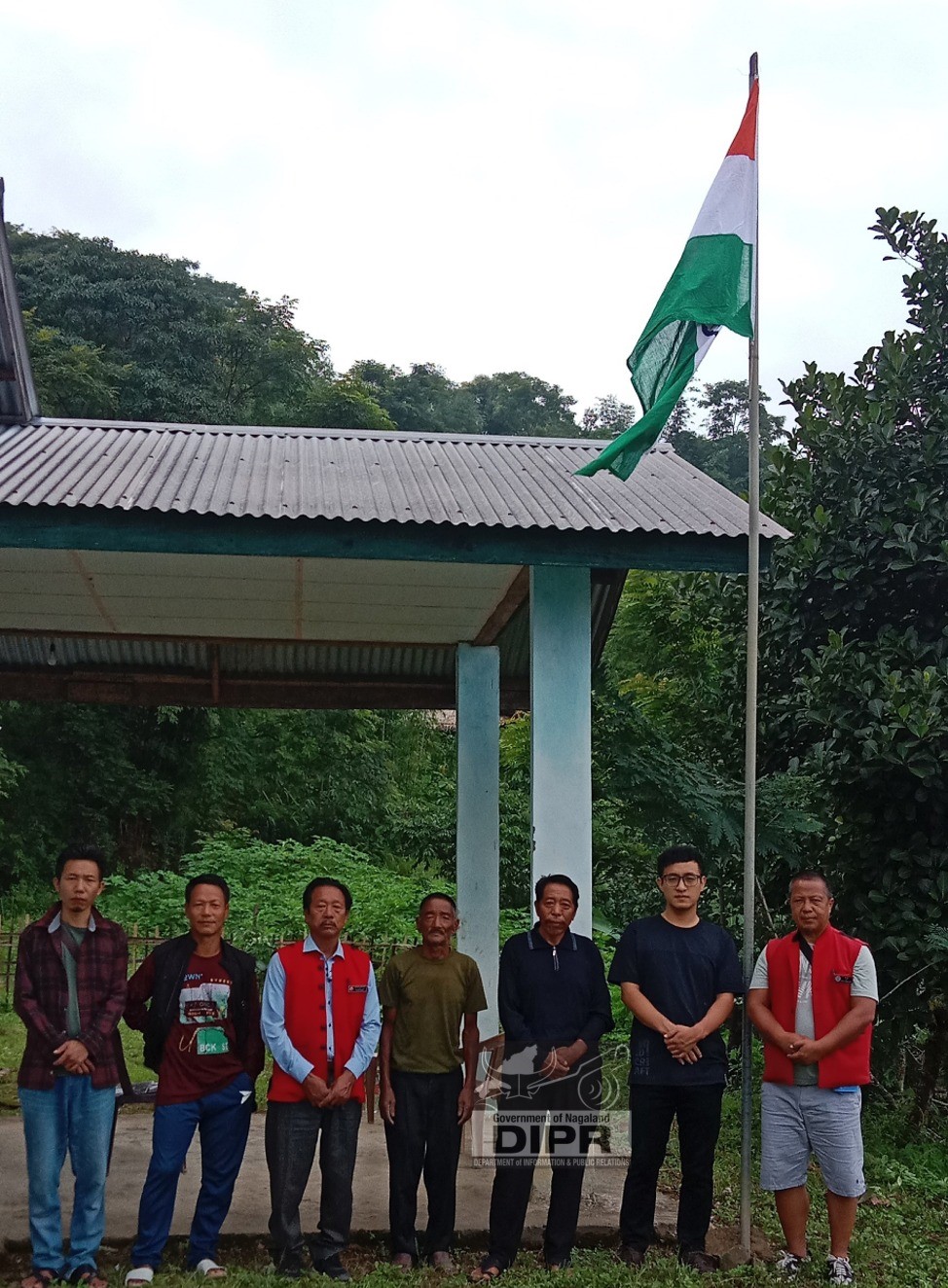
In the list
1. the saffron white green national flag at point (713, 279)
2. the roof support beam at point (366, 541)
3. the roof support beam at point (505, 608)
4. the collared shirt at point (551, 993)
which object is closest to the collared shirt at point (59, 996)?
the collared shirt at point (551, 993)

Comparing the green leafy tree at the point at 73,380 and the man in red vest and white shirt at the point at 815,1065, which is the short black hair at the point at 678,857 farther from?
the green leafy tree at the point at 73,380

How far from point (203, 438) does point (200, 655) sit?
5.84ft

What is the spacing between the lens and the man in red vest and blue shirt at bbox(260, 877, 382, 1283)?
4332 mm

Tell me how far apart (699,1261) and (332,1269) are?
4.44ft

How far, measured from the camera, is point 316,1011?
4383 mm

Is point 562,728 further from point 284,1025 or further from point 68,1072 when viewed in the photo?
point 68,1072

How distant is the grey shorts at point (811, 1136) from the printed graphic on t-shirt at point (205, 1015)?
2024mm

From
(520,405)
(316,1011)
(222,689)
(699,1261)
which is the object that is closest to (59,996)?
(316,1011)

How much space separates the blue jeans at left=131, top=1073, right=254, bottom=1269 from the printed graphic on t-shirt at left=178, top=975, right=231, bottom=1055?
0.17 meters

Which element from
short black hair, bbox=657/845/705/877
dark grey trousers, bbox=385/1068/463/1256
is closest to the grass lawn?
dark grey trousers, bbox=385/1068/463/1256

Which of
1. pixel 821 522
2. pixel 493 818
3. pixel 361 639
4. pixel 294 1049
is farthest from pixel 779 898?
pixel 294 1049

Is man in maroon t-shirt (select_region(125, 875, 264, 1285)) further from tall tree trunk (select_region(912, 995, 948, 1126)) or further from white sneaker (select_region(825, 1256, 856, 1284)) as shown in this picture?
tall tree trunk (select_region(912, 995, 948, 1126))

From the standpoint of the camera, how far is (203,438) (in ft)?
24.4

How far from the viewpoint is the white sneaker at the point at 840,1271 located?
4.38 m
